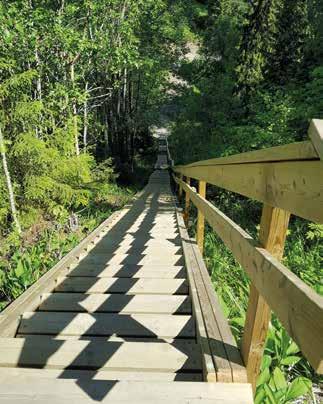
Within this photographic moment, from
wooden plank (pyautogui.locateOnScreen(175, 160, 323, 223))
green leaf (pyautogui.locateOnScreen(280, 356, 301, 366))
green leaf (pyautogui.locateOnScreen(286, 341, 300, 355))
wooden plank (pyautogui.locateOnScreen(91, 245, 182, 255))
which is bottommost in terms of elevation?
green leaf (pyautogui.locateOnScreen(280, 356, 301, 366))

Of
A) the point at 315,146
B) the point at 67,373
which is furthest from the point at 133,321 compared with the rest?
the point at 315,146

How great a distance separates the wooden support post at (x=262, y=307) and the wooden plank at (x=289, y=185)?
0.09m

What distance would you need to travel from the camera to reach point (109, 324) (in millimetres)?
2777

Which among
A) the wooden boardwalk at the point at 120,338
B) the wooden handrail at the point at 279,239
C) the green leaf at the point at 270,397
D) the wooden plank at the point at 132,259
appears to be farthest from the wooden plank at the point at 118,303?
the wooden handrail at the point at 279,239

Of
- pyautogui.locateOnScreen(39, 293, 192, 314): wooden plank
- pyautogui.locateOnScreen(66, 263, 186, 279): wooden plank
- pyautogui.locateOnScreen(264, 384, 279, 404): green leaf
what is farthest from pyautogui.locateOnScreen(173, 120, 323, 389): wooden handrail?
pyautogui.locateOnScreen(66, 263, 186, 279): wooden plank

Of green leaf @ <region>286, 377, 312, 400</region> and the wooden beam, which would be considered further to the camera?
green leaf @ <region>286, 377, 312, 400</region>

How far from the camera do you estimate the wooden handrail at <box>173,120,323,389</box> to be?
1.01m

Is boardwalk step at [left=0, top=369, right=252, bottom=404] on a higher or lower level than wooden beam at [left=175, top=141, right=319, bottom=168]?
lower

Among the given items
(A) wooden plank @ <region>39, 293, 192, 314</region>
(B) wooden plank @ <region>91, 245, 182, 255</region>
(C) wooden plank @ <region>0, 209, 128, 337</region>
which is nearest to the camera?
(C) wooden plank @ <region>0, 209, 128, 337</region>

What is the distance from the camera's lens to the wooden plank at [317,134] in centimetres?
92

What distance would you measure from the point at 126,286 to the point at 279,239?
2.30m

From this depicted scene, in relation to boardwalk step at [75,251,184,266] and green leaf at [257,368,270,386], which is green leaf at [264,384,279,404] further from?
boardwalk step at [75,251,184,266]

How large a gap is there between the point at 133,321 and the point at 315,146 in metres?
2.20

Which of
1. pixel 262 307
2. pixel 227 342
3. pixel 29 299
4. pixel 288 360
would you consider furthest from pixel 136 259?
pixel 262 307
